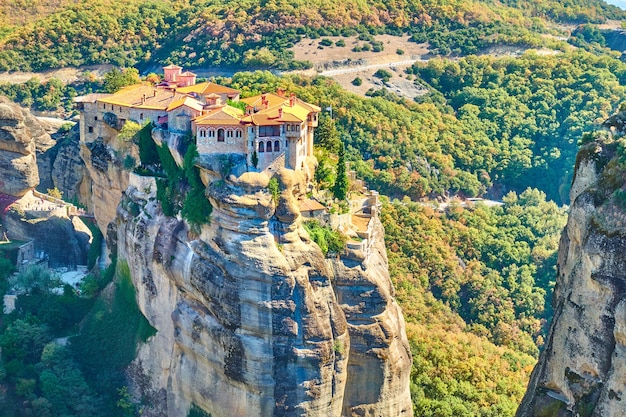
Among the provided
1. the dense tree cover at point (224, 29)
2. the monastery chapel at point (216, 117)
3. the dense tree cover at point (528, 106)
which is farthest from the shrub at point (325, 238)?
the dense tree cover at point (224, 29)

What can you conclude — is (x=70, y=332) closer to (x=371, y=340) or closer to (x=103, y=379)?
(x=103, y=379)

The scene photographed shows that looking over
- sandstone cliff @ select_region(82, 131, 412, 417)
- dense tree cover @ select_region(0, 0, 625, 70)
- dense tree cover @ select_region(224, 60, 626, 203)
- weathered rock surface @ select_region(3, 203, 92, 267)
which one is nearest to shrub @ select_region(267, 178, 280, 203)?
sandstone cliff @ select_region(82, 131, 412, 417)

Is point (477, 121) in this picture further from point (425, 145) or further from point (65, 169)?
point (65, 169)

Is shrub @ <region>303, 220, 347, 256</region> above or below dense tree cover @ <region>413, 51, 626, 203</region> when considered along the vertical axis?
above

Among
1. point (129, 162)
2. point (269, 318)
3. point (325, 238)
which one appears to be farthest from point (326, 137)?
point (269, 318)

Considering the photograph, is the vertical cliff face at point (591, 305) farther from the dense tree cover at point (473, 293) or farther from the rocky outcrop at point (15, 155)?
the rocky outcrop at point (15, 155)

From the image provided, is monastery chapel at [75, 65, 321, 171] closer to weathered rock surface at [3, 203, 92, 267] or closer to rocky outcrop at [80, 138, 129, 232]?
rocky outcrop at [80, 138, 129, 232]
